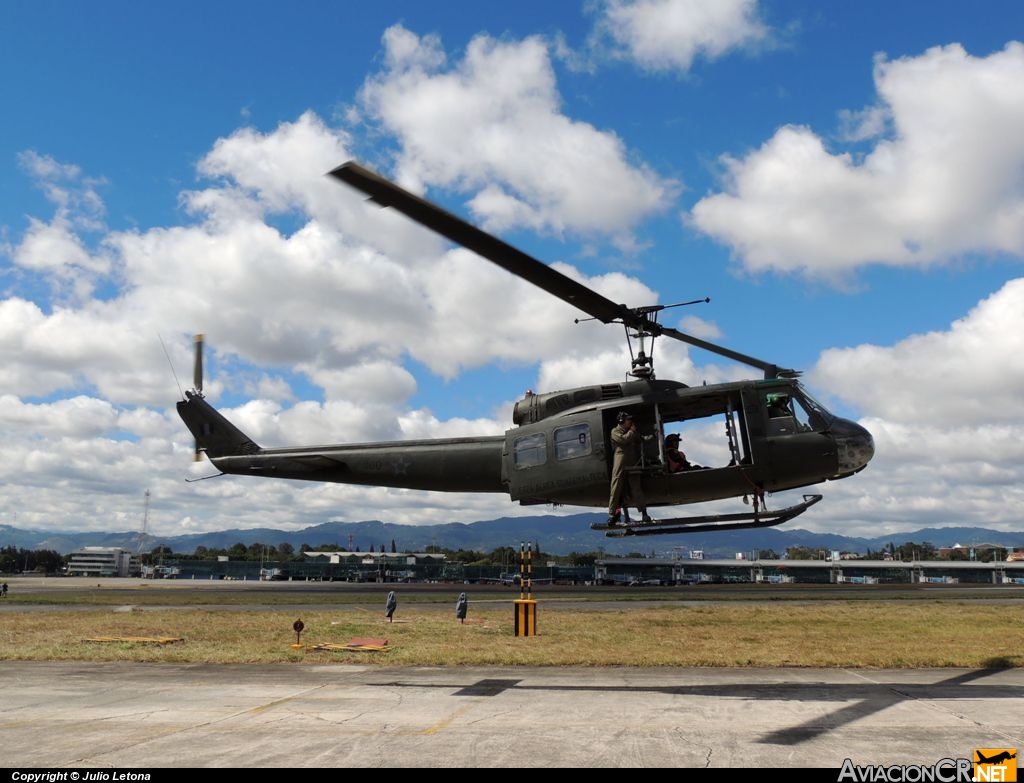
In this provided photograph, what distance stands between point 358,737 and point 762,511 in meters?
8.29

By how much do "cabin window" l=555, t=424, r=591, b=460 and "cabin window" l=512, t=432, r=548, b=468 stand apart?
31 centimetres

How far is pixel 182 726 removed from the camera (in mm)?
9992

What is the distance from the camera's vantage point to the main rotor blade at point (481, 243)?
31.9 feet

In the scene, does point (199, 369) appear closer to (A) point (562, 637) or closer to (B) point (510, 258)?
(A) point (562, 637)

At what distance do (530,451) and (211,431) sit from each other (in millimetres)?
11910

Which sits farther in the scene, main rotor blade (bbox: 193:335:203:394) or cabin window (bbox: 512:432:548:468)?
main rotor blade (bbox: 193:335:203:394)

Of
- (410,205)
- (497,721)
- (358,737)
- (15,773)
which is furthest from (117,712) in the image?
(410,205)

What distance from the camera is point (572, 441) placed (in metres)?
14.5

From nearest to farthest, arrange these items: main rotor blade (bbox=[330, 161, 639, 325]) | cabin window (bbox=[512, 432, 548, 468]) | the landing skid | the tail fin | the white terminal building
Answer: main rotor blade (bbox=[330, 161, 639, 325]) → the landing skid → cabin window (bbox=[512, 432, 548, 468]) → the tail fin → the white terminal building

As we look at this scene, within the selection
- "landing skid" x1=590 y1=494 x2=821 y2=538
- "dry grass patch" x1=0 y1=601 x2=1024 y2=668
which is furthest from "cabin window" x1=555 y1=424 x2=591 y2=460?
"dry grass patch" x1=0 y1=601 x2=1024 y2=668

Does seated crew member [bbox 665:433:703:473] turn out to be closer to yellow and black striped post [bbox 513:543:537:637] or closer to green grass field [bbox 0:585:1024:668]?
green grass field [bbox 0:585:1024:668]

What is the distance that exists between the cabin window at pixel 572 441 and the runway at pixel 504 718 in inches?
170

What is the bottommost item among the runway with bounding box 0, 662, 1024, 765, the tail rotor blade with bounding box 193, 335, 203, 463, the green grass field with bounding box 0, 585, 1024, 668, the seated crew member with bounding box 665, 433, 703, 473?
the green grass field with bounding box 0, 585, 1024, 668

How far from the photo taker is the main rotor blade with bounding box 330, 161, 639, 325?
9727 mm
